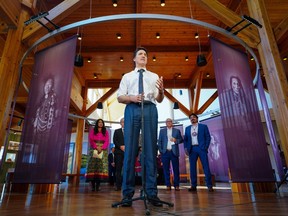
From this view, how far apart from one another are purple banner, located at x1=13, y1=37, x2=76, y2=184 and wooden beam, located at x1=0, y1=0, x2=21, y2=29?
29.0 inches

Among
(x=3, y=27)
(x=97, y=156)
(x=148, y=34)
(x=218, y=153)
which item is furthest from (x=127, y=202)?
(x=218, y=153)

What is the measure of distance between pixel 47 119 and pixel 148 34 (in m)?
4.45

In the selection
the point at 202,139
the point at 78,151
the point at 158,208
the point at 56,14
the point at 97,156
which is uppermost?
the point at 56,14

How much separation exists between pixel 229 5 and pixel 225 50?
7.21 feet

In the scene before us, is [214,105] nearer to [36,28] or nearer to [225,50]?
[225,50]

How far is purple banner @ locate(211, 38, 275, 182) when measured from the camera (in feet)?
9.95

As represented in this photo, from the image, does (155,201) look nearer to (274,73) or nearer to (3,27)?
(274,73)

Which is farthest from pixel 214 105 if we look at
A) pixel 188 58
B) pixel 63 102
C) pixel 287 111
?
pixel 63 102

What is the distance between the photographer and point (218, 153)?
818cm

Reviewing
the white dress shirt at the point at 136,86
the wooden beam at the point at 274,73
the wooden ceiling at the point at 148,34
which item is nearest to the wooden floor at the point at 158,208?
the white dress shirt at the point at 136,86

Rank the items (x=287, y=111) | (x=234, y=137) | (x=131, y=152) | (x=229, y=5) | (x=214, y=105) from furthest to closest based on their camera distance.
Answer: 1. (x=214, y=105)
2. (x=229, y=5)
3. (x=234, y=137)
4. (x=287, y=111)
5. (x=131, y=152)

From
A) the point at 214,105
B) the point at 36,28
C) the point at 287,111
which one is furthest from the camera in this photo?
the point at 214,105

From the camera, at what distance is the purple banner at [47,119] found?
9.80 ft

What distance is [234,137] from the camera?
3191 mm
